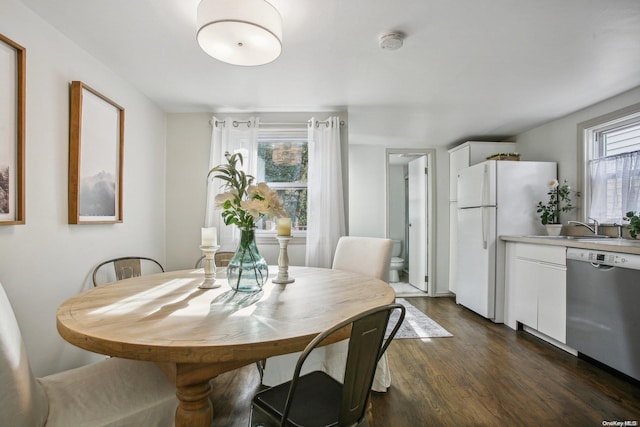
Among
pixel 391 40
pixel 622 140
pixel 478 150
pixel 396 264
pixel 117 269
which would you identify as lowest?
pixel 396 264

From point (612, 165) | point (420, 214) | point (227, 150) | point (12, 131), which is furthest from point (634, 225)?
point (12, 131)

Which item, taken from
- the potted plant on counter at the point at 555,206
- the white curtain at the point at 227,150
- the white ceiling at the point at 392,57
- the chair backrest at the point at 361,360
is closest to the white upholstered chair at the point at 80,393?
the chair backrest at the point at 361,360

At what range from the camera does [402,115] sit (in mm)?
3461

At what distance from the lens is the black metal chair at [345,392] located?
0.92m

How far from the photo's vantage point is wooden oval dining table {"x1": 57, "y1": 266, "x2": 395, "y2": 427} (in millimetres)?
893

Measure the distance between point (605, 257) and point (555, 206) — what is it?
4.62 ft

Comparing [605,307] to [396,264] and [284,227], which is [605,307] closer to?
[284,227]

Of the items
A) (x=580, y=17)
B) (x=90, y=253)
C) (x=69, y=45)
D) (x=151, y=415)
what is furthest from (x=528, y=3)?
(x=90, y=253)

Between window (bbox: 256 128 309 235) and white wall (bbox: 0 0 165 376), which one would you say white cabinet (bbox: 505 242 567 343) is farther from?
white wall (bbox: 0 0 165 376)

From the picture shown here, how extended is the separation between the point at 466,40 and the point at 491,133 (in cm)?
255

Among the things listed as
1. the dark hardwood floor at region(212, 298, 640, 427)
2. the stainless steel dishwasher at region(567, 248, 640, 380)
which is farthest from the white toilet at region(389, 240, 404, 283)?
the stainless steel dishwasher at region(567, 248, 640, 380)

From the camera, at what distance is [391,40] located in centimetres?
191

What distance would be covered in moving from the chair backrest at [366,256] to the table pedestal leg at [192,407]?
Answer: 1.33 m

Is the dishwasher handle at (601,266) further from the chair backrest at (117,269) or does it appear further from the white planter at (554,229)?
the chair backrest at (117,269)
